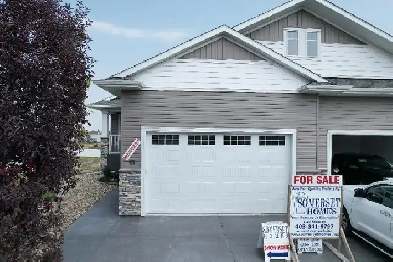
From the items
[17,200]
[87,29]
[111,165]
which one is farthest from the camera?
[111,165]

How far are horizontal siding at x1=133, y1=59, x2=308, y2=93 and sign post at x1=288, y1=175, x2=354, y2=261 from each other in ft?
12.6

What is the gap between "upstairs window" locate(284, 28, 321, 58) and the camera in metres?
11.7

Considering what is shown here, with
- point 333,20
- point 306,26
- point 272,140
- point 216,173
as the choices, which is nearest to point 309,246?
point 216,173

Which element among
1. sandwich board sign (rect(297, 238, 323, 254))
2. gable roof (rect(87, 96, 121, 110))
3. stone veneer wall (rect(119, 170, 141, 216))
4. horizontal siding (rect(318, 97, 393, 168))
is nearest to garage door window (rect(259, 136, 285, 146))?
horizontal siding (rect(318, 97, 393, 168))

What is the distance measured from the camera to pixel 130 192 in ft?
31.4

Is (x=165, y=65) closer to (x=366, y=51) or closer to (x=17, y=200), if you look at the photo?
(x=17, y=200)

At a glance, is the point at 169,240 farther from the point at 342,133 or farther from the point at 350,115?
the point at 350,115

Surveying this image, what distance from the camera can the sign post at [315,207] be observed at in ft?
22.1

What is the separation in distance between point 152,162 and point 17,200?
595cm

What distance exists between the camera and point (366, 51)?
464 inches

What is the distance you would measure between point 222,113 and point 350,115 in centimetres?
423

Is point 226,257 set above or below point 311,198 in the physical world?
below

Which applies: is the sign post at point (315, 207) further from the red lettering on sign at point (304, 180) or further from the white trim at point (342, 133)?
the white trim at point (342, 133)

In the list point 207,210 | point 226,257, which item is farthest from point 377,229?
point 207,210
